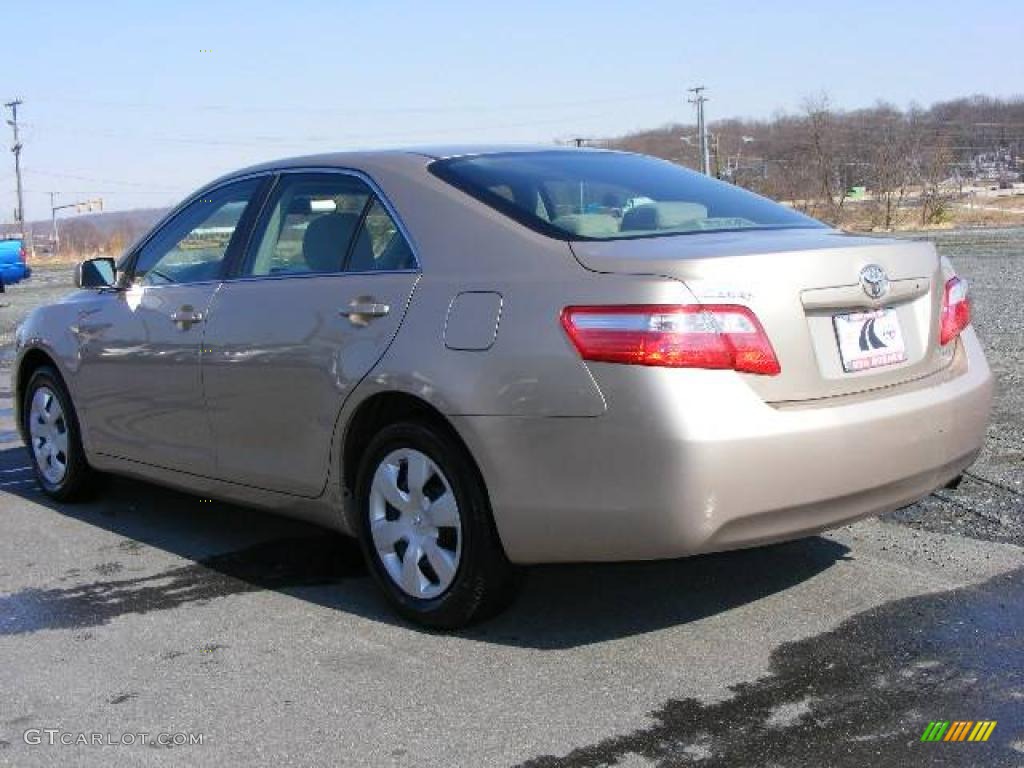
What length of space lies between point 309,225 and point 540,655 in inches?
76.9

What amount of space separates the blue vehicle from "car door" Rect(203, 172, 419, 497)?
22963 millimetres

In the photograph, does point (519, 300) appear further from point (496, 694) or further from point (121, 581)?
point (121, 581)

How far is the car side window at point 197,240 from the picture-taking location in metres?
5.20

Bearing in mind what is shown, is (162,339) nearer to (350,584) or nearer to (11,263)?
(350,584)

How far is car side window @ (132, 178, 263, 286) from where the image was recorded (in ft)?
17.1

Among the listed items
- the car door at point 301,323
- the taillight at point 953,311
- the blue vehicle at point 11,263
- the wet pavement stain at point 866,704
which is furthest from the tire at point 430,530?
the blue vehicle at point 11,263

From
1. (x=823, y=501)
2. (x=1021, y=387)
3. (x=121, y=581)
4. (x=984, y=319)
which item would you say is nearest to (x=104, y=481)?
(x=121, y=581)

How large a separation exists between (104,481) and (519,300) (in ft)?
11.4

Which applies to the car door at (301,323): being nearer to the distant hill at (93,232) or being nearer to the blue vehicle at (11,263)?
the blue vehicle at (11,263)

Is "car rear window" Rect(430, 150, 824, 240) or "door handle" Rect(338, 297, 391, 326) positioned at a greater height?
"car rear window" Rect(430, 150, 824, 240)

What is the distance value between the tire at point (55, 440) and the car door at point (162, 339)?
0.86ft

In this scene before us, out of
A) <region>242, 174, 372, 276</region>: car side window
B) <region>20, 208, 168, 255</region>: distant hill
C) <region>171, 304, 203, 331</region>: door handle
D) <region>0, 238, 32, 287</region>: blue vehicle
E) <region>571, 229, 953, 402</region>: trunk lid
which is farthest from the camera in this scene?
<region>20, 208, 168, 255</region>: distant hill

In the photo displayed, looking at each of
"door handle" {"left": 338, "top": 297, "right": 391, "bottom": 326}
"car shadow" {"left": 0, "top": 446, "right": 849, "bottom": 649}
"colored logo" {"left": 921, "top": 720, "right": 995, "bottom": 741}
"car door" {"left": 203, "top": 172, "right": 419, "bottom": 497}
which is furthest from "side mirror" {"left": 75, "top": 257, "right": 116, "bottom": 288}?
"colored logo" {"left": 921, "top": 720, "right": 995, "bottom": 741}

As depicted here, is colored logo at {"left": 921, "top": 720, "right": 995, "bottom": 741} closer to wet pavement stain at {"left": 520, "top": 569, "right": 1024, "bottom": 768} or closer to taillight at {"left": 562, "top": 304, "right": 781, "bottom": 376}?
wet pavement stain at {"left": 520, "top": 569, "right": 1024, "bottom": 768}
